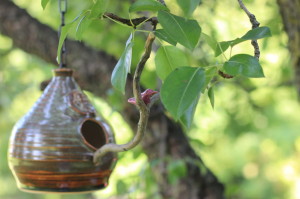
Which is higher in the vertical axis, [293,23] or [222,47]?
[222,47]

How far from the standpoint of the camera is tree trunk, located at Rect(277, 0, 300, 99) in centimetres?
149

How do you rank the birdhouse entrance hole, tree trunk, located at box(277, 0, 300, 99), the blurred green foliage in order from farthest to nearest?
the blurred green foliage
tree trunk, located at box(277, 0, 300, 99)
the birdhouse entrance hole

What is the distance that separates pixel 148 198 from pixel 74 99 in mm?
952

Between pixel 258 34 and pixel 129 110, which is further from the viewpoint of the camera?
pixel 129 110

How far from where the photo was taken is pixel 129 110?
1.73 meters

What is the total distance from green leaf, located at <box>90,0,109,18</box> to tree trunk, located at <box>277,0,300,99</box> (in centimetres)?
105

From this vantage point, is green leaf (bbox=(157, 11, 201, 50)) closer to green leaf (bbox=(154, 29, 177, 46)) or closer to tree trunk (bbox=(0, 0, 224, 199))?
green leaf (bbox=(154, 29, 177, 46))

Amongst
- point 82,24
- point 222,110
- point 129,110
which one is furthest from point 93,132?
point 222,110

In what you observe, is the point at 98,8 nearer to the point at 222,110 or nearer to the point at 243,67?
the point at 243,67

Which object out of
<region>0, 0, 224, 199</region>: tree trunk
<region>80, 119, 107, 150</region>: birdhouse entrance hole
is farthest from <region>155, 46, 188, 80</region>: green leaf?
<region>0, 0, 224, 199</region>: tree trunk

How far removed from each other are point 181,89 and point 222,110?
2.38 meters

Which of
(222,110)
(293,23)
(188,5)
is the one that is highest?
(188,5)

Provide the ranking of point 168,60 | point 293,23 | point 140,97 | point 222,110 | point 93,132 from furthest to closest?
point 222,110 → point 293,23 → point 93,132 → point 168,60 → point 140,97

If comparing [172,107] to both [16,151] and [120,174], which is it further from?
[120,174]
